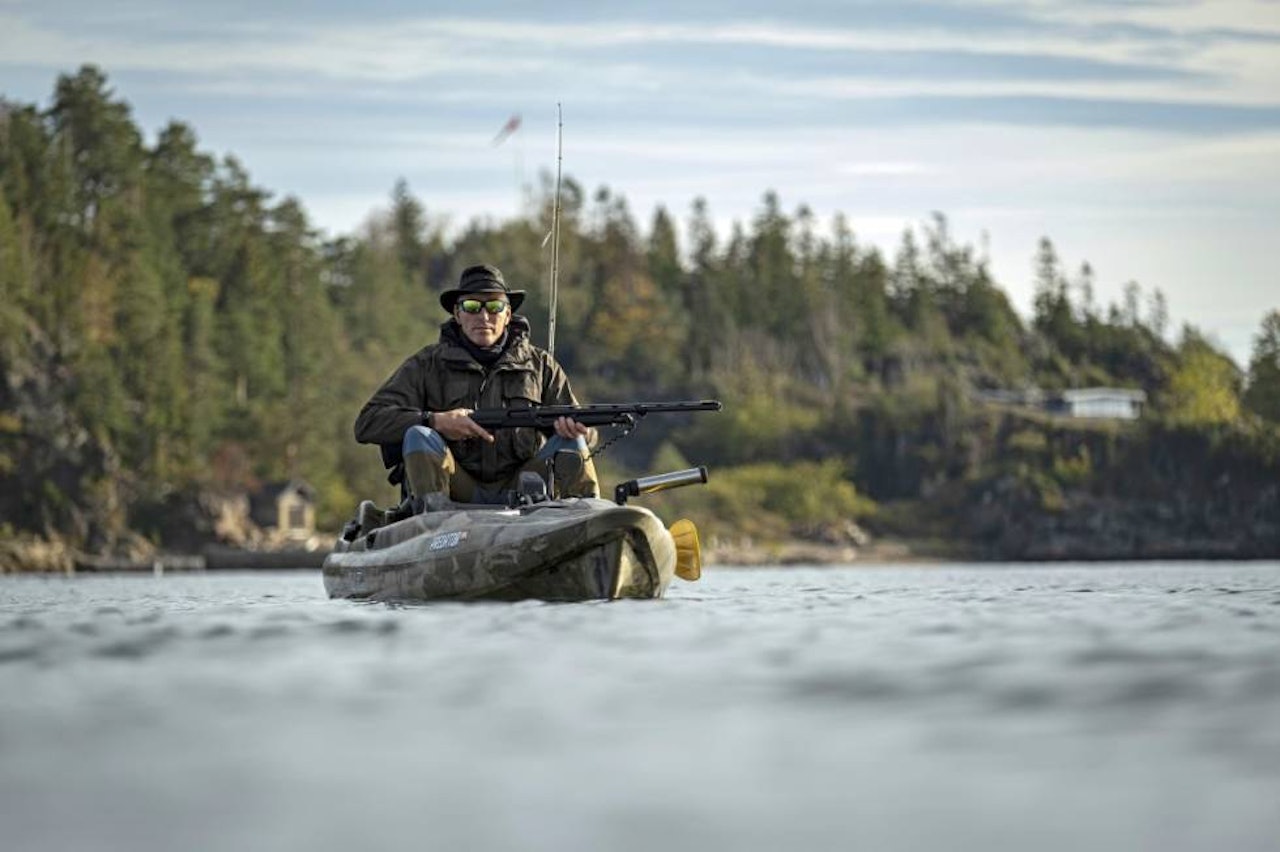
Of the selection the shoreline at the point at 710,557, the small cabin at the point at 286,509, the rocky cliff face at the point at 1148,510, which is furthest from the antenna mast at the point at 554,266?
the rocky cliff face at the point at 1148,510

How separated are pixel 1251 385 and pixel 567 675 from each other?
176 m

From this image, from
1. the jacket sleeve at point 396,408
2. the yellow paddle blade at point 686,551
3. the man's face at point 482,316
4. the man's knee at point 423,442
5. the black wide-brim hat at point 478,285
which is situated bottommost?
the yellow paddle blade at point 686,551

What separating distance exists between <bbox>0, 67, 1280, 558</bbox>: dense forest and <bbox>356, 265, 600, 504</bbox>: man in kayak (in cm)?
10190

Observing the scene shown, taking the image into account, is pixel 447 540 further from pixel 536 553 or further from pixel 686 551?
pixel 686 551

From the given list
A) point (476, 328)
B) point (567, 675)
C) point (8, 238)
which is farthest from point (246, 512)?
point (567, 675)

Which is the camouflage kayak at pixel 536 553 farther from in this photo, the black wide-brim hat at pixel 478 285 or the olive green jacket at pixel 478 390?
the black wide-brim hat at pixel 478 285

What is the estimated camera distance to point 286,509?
12519cm

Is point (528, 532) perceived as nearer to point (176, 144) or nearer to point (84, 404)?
point (84, 404)

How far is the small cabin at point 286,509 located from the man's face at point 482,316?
104257 mm

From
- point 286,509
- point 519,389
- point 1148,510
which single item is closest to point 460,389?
point 519,389

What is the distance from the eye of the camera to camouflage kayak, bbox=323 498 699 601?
1758cm

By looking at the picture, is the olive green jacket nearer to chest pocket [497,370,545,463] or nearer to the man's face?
chest pocket [497,370,545,463]

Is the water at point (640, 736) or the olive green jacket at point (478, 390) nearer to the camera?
the water at point (640, 736)

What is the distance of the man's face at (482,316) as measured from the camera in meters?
20.4
